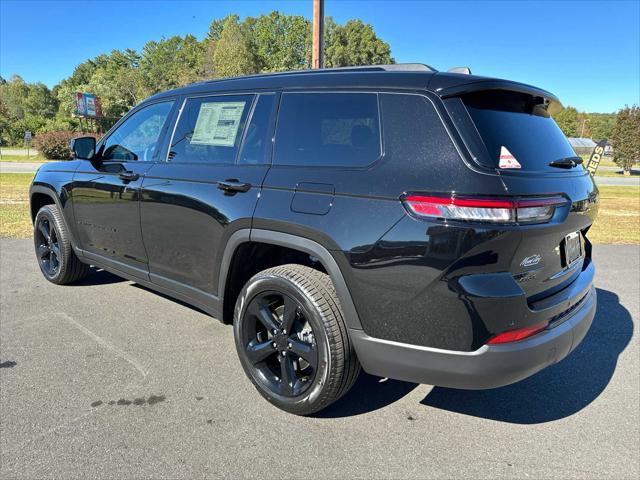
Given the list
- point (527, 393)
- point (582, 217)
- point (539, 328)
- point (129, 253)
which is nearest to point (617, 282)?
A: point (527, 393)

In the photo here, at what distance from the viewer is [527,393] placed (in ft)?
9.75

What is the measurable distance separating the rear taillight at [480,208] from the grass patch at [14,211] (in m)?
7.42

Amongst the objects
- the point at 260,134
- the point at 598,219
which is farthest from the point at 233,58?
the point at 260,134

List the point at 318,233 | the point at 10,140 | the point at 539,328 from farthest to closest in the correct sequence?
the point at 10,140 → the point at 318,233 → the point at 539,328

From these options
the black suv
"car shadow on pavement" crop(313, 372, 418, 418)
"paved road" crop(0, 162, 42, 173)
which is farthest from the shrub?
"car shadow on pavement" crop(313, 372, 418, 418)

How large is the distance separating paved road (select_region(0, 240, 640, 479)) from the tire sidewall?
0.11m

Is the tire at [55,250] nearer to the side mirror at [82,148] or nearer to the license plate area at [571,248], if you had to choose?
the side mirror at [82,148]

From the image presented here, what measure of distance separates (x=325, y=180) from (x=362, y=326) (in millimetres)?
780

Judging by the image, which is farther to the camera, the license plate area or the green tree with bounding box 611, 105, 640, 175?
the green tree with bounding box 611, 105, 640, 175

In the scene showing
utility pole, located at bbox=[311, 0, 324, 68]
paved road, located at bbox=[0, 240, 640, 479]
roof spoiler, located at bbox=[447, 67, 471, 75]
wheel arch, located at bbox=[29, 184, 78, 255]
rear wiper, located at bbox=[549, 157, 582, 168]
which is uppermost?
utility pole, located at bbox=[311, 0, 324, 68]

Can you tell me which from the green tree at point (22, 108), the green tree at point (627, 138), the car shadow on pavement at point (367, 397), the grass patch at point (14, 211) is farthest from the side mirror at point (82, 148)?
the green tree at point (22, 108)

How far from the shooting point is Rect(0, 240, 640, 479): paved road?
2250mm

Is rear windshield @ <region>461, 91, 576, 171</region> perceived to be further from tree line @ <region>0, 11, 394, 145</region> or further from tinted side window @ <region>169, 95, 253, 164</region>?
tree line @ <region>0, 11, 394, 145</region>

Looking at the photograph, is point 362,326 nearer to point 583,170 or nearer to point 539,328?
point 539,328
